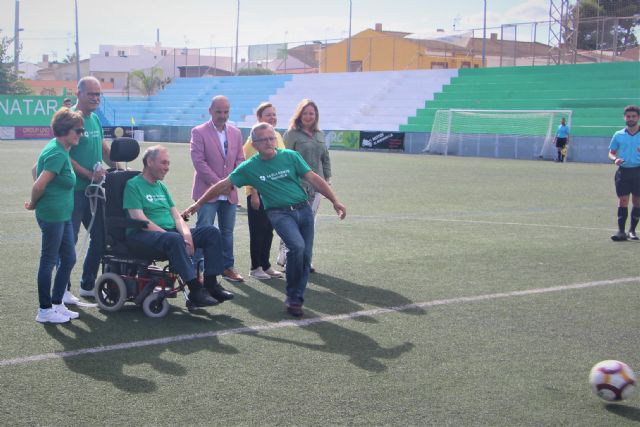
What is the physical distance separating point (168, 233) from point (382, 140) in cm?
3453

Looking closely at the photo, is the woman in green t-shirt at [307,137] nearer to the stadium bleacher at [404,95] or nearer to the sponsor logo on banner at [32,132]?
the stadium bleacher at [404,95]

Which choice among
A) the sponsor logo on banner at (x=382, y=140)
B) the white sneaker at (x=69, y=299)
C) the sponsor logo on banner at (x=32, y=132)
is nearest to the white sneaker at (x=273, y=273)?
the white sneaker at (x=69, y=299)

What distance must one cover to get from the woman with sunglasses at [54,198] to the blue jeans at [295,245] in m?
1.75


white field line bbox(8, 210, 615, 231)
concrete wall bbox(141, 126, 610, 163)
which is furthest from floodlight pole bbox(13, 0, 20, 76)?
white field line bbox(8, 210, 615, 231)

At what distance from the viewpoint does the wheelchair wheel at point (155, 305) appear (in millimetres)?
6730

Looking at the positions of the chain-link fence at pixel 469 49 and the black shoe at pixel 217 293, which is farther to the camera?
the chain-link fence at pixel 469 49

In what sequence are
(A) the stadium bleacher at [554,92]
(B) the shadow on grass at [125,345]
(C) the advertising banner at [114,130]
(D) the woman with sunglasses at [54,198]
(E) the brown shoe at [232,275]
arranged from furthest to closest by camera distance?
(C) the advertising banner at [114,130] < (A) the stadium bleacher at [554,92] < (E) the brown shoe at [232,275] < (D) the woman with sunglasses at [54,198] < (B) the shadow on grass at [125,345]

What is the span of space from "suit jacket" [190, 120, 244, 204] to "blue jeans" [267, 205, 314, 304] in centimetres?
127

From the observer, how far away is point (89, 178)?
7.22m

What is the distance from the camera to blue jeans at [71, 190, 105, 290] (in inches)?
282

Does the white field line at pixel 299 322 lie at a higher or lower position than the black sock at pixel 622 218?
lower

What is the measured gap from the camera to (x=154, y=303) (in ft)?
22.2

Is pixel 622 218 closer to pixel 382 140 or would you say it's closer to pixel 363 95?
pixel 382 140

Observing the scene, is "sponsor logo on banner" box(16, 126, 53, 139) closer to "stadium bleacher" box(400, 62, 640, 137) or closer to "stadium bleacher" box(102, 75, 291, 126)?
"stadium bleacher" box(102, 75, 291, 126)
